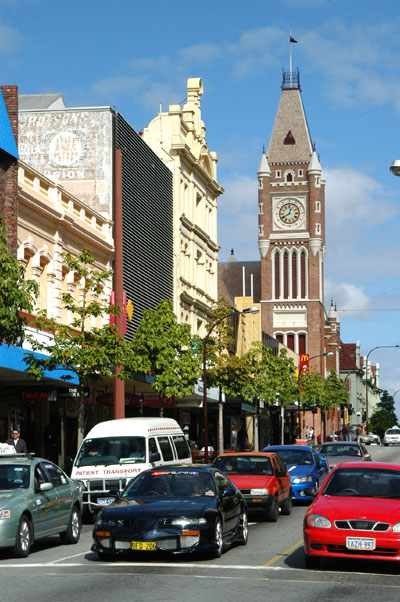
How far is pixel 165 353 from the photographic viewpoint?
Result: 35812 millimetres

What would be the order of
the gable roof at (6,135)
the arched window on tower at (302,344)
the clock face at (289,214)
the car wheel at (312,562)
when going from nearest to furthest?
the car wheel at (312,562), the gable roof at (6,135), the arched window on tower at (302,344), the clock face at (289,214)

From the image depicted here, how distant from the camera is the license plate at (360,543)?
41.2 feet

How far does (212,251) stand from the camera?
6162 cm

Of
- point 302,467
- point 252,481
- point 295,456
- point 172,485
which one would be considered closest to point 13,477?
point 172,485

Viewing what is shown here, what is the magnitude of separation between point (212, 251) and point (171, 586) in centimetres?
5046

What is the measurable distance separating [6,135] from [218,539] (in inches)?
729

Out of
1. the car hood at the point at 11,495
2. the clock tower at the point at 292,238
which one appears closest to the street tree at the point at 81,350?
the car hood at the point at 11,495

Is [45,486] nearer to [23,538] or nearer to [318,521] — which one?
[23,538]

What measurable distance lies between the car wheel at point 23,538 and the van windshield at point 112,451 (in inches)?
240

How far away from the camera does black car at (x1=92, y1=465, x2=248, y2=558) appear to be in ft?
44.4

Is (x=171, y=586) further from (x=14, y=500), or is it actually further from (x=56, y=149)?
(x=56, y=149)

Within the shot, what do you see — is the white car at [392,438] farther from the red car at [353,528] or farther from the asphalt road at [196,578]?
the red car at [353,528]

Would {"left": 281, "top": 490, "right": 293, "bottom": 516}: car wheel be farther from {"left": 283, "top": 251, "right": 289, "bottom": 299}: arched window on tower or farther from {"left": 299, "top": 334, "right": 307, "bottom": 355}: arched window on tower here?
{"left": 283, "top": 251, "right": 289, "bottom": 299}: arched window on tower

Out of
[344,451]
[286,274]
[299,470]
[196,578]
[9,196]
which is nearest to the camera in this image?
[196,578]
